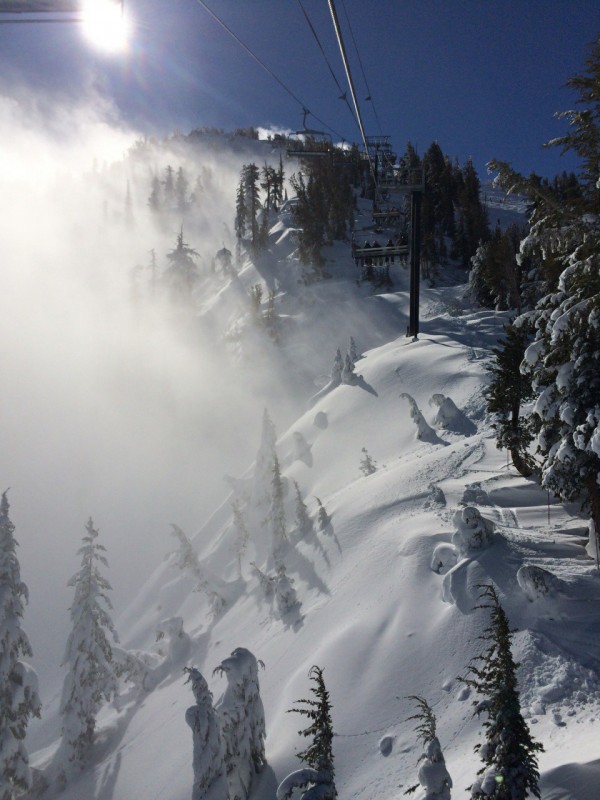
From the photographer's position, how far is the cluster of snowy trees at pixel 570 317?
31.5 ft

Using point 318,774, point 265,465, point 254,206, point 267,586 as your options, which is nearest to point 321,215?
point 254,206

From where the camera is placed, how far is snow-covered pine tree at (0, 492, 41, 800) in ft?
61.0

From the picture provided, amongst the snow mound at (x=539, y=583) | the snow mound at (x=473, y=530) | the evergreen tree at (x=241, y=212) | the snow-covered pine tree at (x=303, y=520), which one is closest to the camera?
the snow mound at (x=539, y=583)

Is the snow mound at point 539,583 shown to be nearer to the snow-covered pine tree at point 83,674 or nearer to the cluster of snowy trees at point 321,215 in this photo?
the snow-covered pine tree at point 83,674

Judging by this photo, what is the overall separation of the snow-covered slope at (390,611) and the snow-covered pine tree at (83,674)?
117 cm

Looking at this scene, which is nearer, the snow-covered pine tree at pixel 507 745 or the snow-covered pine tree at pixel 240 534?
the snow-covered pine tree at pixel 507 745

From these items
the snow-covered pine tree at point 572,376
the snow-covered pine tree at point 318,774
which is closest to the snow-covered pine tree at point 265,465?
the snow-covered pine tree at point 572,376

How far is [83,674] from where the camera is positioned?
22953mm

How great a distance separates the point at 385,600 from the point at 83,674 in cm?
1583

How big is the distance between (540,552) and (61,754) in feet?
76.9

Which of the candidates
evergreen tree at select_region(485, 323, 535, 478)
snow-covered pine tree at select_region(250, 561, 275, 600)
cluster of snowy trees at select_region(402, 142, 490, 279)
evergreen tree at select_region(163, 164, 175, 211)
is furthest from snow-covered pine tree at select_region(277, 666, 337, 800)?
evergreen tree at select_region(163, 164, 175, 211)

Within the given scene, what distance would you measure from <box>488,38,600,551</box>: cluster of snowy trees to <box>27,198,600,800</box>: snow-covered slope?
308 cm

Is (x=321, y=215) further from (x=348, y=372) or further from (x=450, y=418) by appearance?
(x=450, y=418)

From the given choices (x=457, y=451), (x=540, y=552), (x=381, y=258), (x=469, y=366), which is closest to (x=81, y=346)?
(x=381, y=258)
